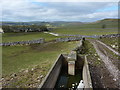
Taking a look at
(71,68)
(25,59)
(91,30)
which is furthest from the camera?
(91,30)

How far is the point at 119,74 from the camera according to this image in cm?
1452

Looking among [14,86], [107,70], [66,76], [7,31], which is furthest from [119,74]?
[7,31]

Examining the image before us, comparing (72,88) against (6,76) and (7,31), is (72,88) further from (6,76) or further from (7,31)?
(7,31)

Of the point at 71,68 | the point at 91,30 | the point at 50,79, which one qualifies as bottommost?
the point at 71,68

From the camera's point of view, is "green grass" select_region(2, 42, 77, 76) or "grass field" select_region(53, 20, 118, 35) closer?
"green grass" select_region(2, 42, 77, 76)

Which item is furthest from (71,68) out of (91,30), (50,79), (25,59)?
(91,30)

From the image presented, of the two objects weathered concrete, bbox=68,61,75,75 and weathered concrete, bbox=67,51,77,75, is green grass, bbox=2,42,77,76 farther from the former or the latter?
weathered concrete, bbox=68,61,75,75

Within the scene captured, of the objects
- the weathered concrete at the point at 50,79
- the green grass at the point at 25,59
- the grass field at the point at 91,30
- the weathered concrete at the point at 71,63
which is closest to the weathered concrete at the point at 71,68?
the weathered concrete at the point at 71,63

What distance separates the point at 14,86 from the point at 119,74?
1210 centimetres

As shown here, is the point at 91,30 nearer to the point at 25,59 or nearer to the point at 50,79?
the point at 25,59

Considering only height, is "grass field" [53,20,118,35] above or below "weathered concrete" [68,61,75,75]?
above

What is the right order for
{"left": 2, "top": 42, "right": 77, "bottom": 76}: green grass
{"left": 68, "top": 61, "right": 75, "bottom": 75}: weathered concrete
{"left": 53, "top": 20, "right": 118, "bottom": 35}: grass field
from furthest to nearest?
{"left": 53, "top": 20, "right": 118, "bottom": 35}: grass field → {"left": 68, "top": 61, "right": 75, "bottom": 75}: weathered concrete → {"left": 2, "top": 42, "right": 77, "bottom": 76}: green grass

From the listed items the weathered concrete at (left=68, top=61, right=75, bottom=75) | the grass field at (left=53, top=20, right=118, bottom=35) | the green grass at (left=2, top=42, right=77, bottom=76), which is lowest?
the weathered concrete at (left=68, top=61, right=75, bottom=75)

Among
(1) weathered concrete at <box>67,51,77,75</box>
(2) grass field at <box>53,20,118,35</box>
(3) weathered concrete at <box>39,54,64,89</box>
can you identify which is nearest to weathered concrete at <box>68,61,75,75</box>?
(1) weathered concrete at <box>67,51,77,75</box>
